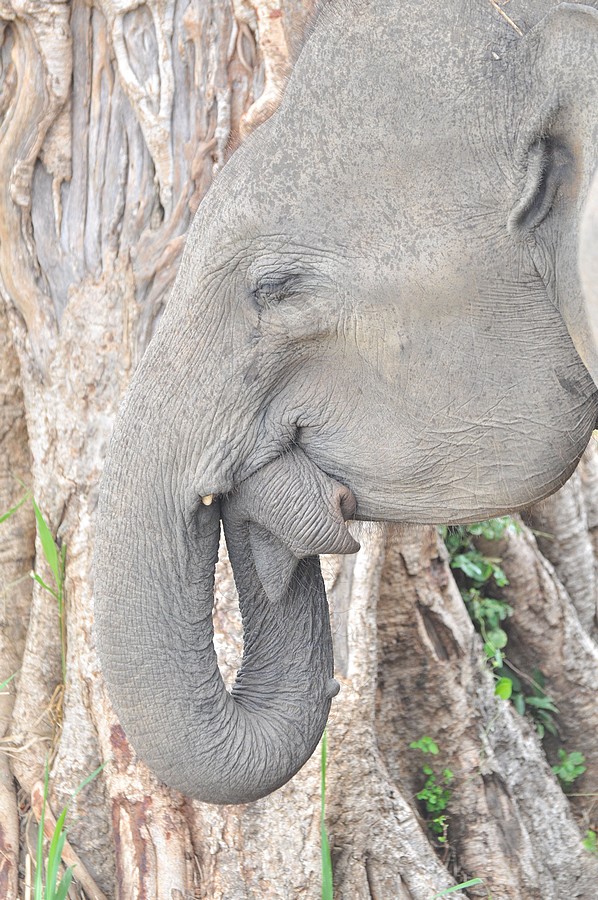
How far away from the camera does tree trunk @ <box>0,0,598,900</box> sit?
2.62 meters

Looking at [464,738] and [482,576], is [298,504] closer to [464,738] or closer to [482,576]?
[464,738]

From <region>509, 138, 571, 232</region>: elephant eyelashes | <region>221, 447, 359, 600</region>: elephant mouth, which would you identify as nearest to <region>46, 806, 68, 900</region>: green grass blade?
<region>221, 447, 359, 600</region>: elephant mouth

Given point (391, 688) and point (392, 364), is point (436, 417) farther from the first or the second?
point (391, 688)

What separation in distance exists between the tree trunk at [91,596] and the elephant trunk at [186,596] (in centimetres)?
84

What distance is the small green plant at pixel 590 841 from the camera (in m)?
3.17

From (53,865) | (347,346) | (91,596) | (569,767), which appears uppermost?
(91,596)

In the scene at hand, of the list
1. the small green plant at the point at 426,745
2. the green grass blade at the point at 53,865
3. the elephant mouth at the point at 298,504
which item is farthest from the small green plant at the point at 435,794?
the elephant mouth at the point at 298,504

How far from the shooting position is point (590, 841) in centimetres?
325

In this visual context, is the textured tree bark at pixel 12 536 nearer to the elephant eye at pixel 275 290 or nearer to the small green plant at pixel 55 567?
the small green plant at pixel 55 567

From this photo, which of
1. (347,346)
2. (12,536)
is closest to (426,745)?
(12,536)

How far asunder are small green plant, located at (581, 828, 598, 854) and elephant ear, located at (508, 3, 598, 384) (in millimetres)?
2117

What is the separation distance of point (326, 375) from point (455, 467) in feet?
0.75

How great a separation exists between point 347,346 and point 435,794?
1767 mm

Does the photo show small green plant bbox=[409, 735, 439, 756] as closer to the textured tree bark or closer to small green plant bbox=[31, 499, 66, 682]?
small green plant bbox=[31, 499, 66, 682]
